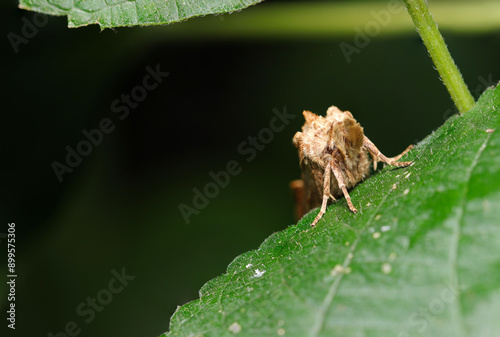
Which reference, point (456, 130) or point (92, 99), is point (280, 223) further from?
point (456, 130)

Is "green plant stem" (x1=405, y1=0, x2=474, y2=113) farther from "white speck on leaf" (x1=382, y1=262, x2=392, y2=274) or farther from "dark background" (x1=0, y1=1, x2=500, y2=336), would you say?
"dark background" (x1=0, y1=1, x2=500, y2=336)

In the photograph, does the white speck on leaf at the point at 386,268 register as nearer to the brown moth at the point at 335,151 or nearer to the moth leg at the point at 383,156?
the moth leg at the point at 383,156

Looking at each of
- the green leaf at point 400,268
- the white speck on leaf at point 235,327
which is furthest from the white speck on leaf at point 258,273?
the white speck on leaf at point 235,327

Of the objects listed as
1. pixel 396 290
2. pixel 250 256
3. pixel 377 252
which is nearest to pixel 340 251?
pixel 377 252

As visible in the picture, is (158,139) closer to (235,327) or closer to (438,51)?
(438,51)

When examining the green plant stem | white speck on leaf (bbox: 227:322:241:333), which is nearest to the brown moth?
the green plant stem
